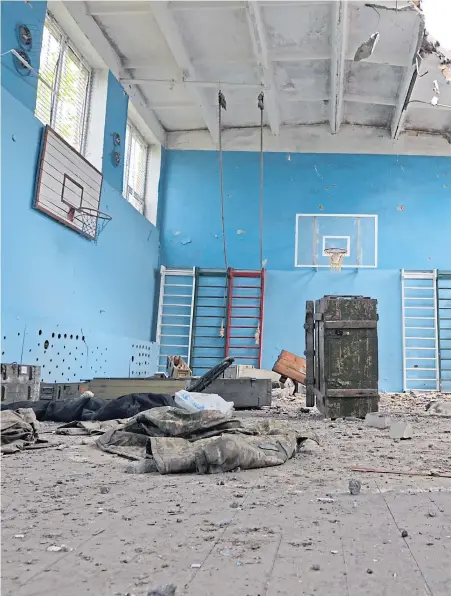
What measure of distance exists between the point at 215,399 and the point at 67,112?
4.33 m

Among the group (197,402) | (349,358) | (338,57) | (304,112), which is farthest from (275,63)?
Answer: (197,402)

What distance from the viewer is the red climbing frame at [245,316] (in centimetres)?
847

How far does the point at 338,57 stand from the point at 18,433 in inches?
250

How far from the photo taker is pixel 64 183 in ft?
17.7

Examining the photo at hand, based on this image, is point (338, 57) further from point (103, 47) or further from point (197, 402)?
point (197, 402)

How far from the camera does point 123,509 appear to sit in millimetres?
1361

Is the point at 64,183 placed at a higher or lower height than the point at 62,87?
lower

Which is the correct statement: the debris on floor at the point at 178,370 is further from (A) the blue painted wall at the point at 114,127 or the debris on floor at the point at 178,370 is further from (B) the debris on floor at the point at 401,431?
(B) the debris on floor at the point at 401,431

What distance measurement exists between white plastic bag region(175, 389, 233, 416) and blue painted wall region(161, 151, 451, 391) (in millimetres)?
5272

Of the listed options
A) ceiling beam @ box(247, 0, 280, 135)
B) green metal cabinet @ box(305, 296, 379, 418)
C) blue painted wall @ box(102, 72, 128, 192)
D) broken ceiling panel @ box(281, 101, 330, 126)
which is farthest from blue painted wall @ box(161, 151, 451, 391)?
green metal cabinet @ box(305, 296, 379, 418)

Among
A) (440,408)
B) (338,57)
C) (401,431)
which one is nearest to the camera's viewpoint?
(401,431)

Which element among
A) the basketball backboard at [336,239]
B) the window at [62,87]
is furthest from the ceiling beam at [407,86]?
the window at [62,87]

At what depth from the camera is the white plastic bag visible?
2911 millimetres

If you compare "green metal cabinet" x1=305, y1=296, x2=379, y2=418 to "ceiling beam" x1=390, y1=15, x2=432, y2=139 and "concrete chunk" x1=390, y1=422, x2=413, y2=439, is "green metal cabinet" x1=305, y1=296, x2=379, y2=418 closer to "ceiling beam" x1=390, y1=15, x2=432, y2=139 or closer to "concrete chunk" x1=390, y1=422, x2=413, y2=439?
"concrete chunk" x1=390, y1=422, x2=413, y2=439
